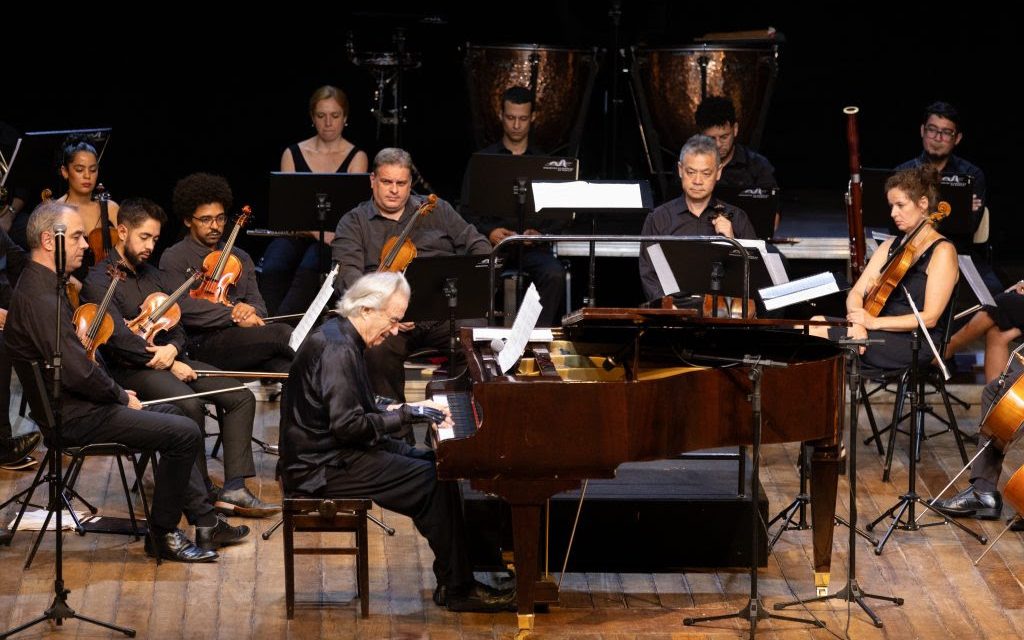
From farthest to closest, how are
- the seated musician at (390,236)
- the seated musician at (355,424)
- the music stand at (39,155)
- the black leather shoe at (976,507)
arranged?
the music stand at (39,155) → the seated musician at (390,236) → the black leather shoe at (976,507) → the seated musician at (355,424)

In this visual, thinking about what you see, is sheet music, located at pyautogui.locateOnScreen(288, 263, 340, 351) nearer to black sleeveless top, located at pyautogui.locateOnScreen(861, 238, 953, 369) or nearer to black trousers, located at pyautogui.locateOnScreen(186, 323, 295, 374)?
black trousers, located at pyautogui.locateOnScreen(186, 323, 295, 374)

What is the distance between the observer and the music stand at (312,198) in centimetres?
727

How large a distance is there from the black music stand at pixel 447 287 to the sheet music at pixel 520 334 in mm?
1379

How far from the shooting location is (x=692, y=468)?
5.87 m

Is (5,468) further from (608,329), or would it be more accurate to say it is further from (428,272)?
(608,329)

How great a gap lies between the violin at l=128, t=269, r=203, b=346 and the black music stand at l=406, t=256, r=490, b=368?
0.92 meters

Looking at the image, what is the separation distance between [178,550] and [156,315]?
100 centimetres

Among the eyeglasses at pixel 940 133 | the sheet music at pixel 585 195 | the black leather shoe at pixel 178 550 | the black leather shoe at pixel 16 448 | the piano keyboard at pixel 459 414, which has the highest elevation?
the eyeglasses at pixel 940 133

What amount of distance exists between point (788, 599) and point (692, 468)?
2.25ft

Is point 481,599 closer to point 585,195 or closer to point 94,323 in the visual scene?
point 94,323

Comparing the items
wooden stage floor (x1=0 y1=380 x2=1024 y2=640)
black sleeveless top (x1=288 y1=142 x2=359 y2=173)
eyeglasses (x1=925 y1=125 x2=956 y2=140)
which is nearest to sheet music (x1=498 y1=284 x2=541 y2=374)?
wooden stage floor (x1=0 y1=380 x2=1024 y2=640)

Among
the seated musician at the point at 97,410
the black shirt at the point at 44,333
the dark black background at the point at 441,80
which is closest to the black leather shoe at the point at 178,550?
the seated musician at the point at 97,410

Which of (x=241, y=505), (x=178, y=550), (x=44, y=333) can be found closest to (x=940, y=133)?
(x=241, y=505)

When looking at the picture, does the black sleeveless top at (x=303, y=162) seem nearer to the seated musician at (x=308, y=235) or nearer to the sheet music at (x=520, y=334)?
the seated musician at (x=308, y=235)
